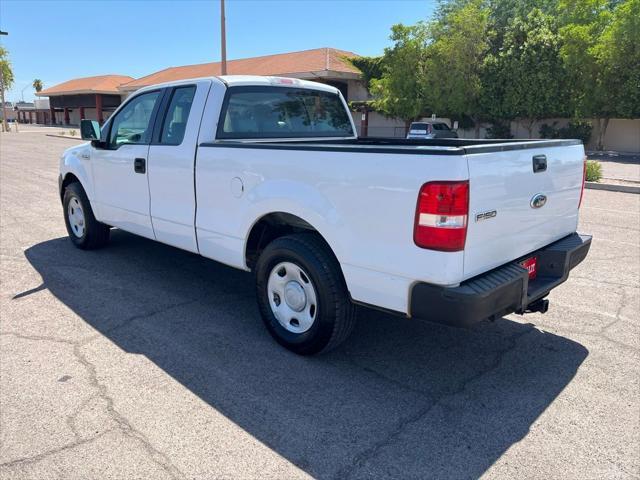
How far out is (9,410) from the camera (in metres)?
3.08

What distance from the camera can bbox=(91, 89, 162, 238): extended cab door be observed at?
496 cm

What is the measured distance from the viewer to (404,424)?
2.98m

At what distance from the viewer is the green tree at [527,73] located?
2981cm

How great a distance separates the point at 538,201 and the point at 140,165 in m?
3.48

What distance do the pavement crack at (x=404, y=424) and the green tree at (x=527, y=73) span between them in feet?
98.6

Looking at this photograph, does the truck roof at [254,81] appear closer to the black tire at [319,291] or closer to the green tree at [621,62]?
the black tire at [319,291]

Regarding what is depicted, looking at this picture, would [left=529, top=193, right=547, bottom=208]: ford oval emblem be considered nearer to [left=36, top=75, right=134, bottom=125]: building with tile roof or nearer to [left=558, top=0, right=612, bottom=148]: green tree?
[left=558, top=0, right=612, bottom=148]: green tree

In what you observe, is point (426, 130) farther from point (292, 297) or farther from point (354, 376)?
point (354, 376)

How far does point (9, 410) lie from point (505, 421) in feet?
9.54

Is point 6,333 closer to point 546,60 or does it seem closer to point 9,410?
point 9,410

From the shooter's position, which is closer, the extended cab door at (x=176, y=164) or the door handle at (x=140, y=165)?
the extended cab door at (x=176, y=164)

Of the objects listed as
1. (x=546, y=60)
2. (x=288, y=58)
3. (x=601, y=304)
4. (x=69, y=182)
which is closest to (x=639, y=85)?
(x=546, y=60)

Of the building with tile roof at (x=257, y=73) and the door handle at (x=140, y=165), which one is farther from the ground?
the building with tile roof at (x=257, y=73)

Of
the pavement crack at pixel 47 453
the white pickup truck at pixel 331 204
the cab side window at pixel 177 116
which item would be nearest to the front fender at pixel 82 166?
the white pickup truck at pixel 331 204
